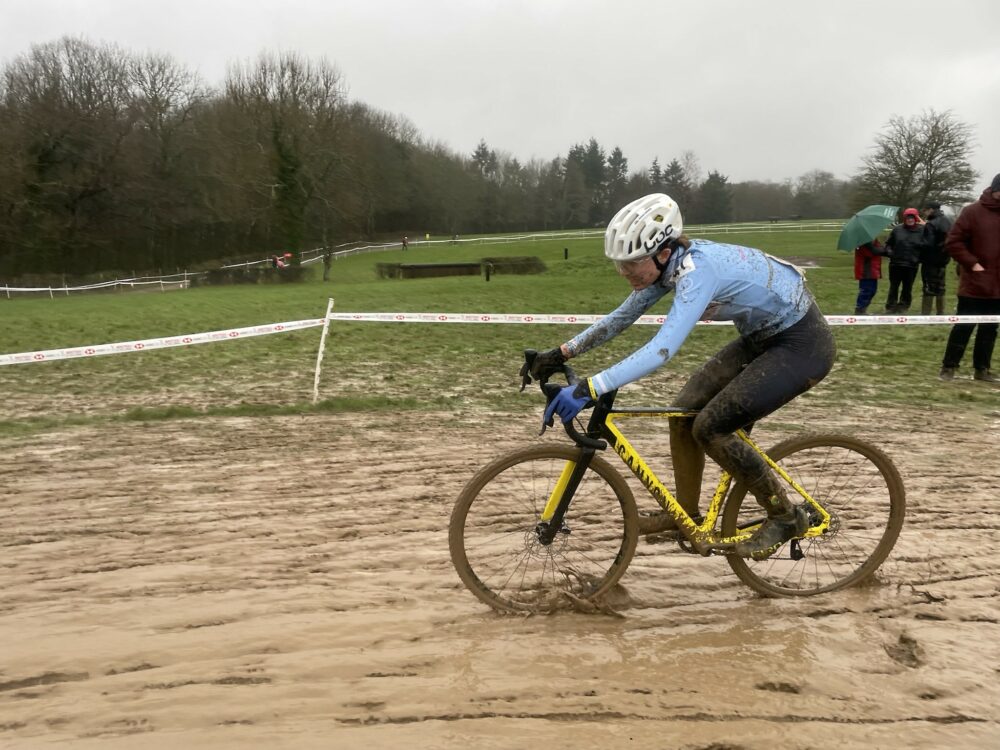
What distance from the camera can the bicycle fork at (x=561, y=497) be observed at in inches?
135

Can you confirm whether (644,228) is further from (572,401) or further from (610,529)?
(610,529)

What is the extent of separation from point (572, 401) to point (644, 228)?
855 mm

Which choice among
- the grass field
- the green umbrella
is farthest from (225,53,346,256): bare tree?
the green umbrella

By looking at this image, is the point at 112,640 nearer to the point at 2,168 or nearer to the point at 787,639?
the point at 787,639

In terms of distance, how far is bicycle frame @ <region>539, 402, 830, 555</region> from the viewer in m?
3.41

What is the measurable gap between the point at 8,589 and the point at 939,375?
9862 mm

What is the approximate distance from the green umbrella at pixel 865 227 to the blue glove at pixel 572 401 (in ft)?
41.9

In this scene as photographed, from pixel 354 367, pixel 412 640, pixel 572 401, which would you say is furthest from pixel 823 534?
pixel 354 367

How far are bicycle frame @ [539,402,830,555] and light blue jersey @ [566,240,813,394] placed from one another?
1.04 feet

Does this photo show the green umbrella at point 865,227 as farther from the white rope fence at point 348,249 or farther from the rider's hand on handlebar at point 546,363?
the white rope fence at point 348,249

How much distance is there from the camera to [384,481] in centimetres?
542

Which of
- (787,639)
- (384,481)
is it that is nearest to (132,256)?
(384,481)

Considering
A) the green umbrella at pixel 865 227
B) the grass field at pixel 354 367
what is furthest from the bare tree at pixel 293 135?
the green umbrella at pixel 865 227

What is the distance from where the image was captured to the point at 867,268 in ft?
45.5
